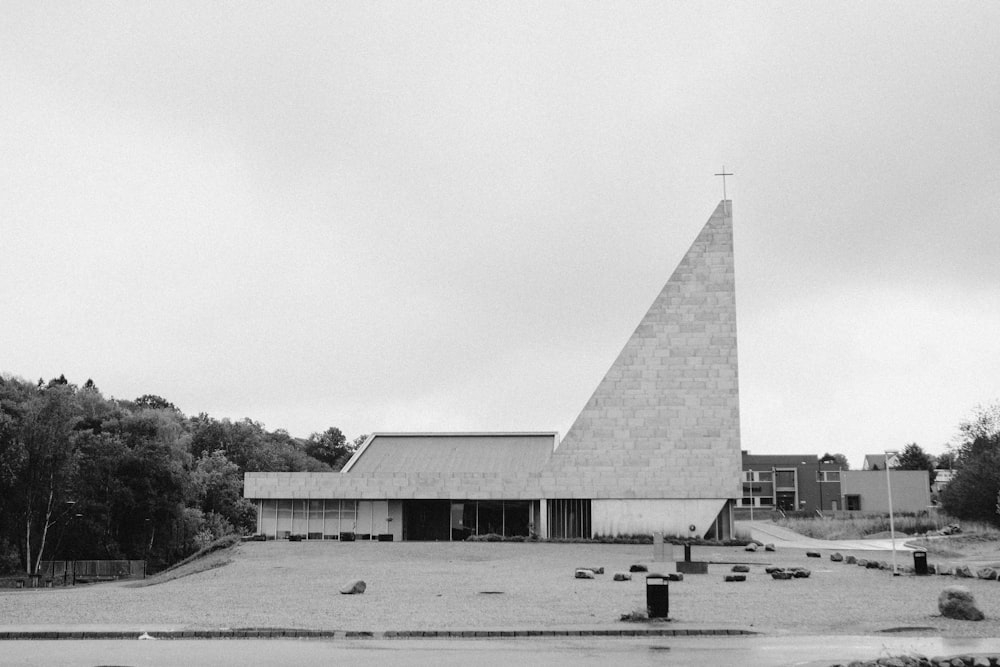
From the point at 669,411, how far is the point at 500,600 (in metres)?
33.6

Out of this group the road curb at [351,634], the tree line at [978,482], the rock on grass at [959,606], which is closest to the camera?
the road curb at [351,634]

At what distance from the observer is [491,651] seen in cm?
1453

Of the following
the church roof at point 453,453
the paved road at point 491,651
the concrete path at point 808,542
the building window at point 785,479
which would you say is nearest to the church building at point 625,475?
the church roof at point 453,453

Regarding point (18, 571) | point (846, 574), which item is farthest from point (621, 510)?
point (18, 571)

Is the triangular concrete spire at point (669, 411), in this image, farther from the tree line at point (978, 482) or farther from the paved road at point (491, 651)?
the paved road at point (491, 651)

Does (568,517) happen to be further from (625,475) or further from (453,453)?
(453,453)

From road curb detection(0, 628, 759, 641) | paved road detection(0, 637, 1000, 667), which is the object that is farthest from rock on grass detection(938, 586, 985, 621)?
road curb detection(0, 628, 759, 641)

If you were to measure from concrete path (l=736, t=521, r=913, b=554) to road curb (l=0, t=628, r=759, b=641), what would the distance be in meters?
33.7

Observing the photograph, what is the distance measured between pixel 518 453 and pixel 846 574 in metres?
31.5

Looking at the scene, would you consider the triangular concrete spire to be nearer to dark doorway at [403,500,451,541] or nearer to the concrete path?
the concrete path

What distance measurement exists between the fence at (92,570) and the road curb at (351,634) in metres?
39.8

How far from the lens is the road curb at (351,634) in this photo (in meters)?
16.4

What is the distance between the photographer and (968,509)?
158 ft

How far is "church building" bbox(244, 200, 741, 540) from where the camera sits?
2144 inches
